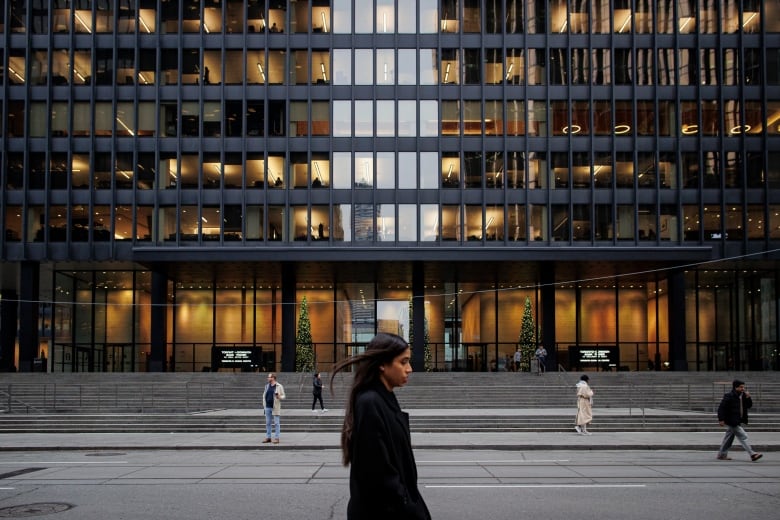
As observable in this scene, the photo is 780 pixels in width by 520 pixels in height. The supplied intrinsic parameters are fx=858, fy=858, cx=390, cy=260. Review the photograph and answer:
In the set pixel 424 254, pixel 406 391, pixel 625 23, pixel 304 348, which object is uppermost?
pixel 625 23

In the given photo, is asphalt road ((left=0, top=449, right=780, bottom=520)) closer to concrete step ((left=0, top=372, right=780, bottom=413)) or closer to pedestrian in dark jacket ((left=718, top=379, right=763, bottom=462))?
pedestrian in dark jacket ((left=718, top=379, right=763, bottom=462))

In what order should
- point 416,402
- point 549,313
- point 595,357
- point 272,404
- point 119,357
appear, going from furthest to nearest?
1. point 119,357
2. point 549,313
3. point 595,357
4. point 416,402
5. point 272,404

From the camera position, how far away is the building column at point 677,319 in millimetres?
50531

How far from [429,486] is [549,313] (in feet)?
131

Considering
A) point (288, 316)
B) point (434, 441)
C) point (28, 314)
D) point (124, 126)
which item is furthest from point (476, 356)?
point (434, 441)

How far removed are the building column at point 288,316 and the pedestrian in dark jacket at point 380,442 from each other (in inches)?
1819

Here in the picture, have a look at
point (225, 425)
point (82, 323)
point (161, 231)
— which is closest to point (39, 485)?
point (225, 425)

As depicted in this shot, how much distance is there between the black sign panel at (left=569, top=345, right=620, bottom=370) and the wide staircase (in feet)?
16.6

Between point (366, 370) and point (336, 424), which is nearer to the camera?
point (366, 370)

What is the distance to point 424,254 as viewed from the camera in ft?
163

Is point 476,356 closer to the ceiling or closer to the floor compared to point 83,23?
closer to the floor

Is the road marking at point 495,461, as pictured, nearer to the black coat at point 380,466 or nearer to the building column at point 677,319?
the black coat at point 380,466

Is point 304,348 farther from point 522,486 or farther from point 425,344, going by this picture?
point 522,486

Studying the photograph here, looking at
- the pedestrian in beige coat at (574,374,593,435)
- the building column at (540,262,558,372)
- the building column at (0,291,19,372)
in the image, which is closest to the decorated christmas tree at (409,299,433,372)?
the building column at (540,262,558,372)
